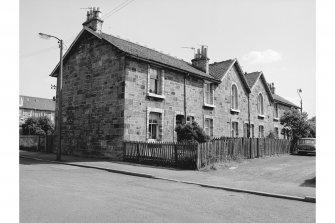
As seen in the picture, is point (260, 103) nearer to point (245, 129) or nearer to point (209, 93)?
point (245, 129)

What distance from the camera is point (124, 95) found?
1625cm

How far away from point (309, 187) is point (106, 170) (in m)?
8.43

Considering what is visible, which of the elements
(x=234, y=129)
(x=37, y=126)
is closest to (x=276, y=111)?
(x=234, y=129)

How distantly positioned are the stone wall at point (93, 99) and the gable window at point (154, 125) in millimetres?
2320

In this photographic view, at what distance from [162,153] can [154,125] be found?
3.97 metres

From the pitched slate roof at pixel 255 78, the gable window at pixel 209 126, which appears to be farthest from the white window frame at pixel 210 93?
the pitched slate roof at pixel 255 78

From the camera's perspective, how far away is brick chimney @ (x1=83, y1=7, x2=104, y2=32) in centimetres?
1884

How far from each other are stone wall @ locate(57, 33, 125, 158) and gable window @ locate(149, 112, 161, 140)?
91.3 inches

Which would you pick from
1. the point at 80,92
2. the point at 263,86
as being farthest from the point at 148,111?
the point at 263,86

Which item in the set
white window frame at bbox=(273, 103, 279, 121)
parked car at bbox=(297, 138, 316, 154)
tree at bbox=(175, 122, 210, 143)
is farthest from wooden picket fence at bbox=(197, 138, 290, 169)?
white window frame at bbox=(273, 103, 279, 121)

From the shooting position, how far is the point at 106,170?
41.9 feet

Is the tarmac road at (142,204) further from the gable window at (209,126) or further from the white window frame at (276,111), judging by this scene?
the white window frame at (276,111)

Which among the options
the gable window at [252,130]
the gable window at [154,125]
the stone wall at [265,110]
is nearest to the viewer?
the gable window at [154,125]

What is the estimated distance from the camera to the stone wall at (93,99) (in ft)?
54.8
